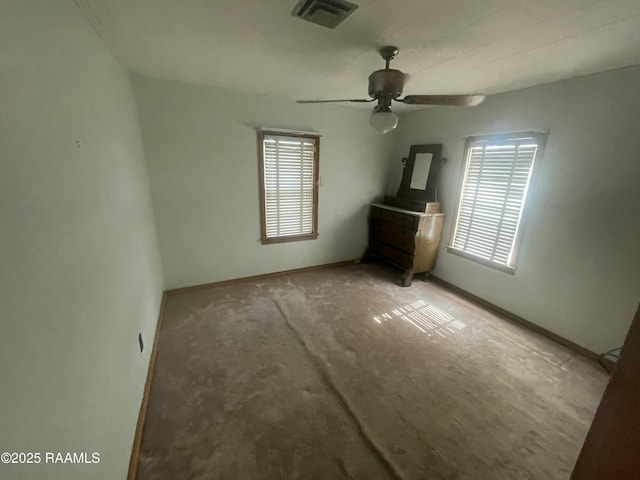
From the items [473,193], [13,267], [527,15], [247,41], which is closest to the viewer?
[13,267]

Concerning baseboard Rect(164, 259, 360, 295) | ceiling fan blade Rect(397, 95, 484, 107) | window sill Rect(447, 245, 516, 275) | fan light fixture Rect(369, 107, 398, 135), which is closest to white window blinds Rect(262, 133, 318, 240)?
baseboard Rect(164, 259, 360, 295)

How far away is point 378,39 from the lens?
1.58 meters

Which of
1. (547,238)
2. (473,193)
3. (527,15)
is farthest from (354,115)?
(547,238)

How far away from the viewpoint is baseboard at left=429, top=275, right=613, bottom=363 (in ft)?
7.24

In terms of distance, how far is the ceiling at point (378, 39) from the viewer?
4.20 ft

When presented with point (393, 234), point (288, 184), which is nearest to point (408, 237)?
point (393, 234)

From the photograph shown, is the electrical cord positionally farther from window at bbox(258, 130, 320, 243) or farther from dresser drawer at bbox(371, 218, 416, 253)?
window at bbox(258, 130, 320, 243)

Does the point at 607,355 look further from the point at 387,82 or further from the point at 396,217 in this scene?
the point at 387,82

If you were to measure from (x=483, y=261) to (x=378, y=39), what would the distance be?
2.50m

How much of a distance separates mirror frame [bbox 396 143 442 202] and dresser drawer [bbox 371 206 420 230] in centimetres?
37

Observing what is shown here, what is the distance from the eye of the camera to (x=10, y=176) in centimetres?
63

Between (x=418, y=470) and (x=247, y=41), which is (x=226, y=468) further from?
(x=247, y=41)

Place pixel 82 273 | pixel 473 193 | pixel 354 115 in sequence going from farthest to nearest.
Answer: pixel 354 115 < pixel 473 193 < pixel 82 273

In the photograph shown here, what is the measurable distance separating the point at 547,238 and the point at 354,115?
2605mm
